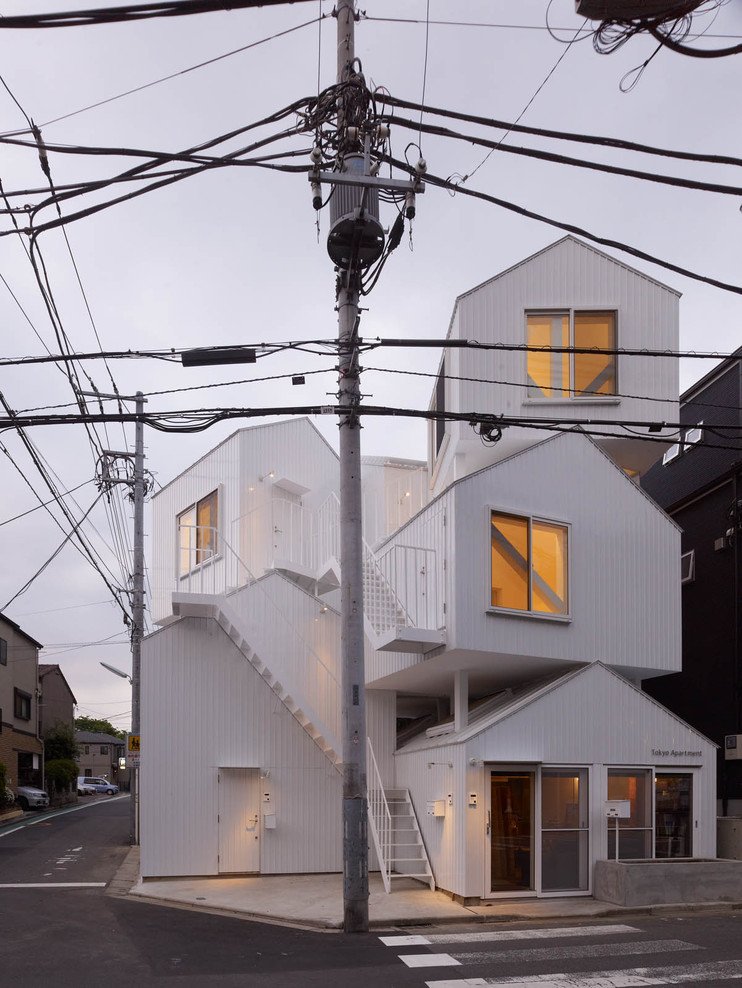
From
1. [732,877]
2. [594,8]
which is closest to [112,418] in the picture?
[594,8]

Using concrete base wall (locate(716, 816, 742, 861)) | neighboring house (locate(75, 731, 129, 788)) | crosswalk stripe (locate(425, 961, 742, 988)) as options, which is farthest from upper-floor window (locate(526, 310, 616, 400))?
neighboring house (locate(75, 731, 129, 788))

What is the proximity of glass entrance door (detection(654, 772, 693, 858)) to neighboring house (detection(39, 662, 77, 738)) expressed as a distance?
40983mm

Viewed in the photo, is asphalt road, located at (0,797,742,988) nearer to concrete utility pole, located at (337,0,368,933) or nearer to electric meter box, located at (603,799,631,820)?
concrete utility pole, located at (337,0,368,933)

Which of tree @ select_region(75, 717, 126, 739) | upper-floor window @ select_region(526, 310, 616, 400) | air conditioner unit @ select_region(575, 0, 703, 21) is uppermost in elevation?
upper-floor window @ select_region(526, 310, 616, 400)

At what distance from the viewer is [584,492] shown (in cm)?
1812

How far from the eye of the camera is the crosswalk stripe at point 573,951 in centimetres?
1127

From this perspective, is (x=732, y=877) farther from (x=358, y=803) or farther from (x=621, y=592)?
(x=358, y=803)

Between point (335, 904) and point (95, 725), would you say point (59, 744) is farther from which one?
point (95, 725)

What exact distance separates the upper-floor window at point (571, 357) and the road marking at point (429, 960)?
10.7 m

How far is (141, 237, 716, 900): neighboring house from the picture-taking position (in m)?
16.1

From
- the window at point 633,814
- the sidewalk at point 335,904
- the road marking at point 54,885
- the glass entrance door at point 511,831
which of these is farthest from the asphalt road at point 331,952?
the window at point 633,814

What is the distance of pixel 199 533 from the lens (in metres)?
24.4

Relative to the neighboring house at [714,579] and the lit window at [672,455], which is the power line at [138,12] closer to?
the neighboring house at [714,579]

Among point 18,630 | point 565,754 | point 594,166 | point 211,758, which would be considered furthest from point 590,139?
point 18,630
